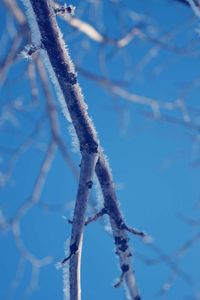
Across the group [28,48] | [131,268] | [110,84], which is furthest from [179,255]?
[28,48]

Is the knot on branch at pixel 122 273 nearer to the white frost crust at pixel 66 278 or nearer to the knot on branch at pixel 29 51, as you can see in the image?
the white frost crust at pixel 66 278

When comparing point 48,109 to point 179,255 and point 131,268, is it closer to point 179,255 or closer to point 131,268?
point 179,255

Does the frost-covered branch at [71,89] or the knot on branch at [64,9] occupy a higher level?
the knot on branch at [64,9]

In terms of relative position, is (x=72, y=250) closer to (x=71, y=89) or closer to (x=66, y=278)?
(x=66, y=278)

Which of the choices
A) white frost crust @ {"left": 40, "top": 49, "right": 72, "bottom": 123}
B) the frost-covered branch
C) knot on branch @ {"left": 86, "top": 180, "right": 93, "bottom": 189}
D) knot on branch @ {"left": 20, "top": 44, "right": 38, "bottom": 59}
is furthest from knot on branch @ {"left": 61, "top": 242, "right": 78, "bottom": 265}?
knot on branch @ {"left": 20, "top": 44, "right": 38, "bottom": 59}

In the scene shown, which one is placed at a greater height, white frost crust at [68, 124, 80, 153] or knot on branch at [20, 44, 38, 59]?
knot on branch at [20, 44, 38, 59]

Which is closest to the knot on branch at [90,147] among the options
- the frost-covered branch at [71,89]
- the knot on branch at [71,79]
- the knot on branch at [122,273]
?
the frost-covered branch at [71,89]

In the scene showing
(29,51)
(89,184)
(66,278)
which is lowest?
(66,278)

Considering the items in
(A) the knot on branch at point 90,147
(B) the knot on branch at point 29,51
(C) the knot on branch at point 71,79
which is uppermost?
(B) the knot on branch at point 29,51

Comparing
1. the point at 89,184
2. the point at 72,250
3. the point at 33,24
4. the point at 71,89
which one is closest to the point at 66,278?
the point at 72,250

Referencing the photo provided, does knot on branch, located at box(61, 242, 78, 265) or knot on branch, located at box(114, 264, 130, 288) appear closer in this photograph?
knot on branch, located at box(61, 242, 78, 265)

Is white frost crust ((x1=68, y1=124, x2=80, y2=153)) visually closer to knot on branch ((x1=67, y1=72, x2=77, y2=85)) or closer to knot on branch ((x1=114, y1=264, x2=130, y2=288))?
knot on branch ((x1=67, y1=72, x2=77, y2=85))
